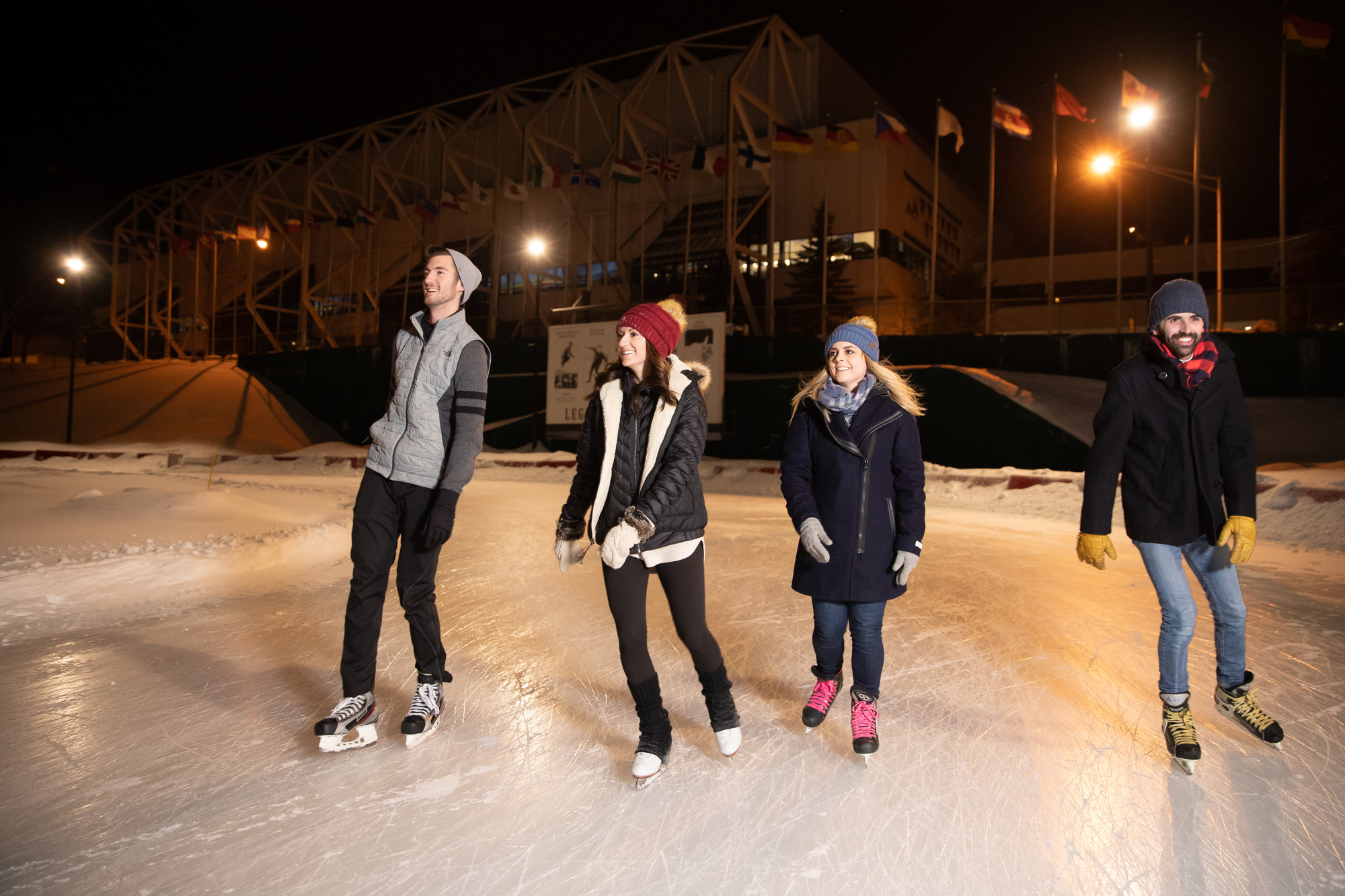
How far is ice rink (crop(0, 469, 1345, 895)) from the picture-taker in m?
2.14

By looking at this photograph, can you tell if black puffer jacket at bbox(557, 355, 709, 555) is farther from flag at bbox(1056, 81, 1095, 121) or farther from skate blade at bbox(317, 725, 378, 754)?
flag at bbox(1056, 81, 1095, 121)

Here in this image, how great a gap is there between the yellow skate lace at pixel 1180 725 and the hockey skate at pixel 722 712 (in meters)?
1.69

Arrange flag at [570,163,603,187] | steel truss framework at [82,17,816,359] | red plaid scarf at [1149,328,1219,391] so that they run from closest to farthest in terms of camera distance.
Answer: red plaid scarf at [1149,328,1219,391]
flag at [570,163,603,187]
steel truss framework at [82,17,816,359]

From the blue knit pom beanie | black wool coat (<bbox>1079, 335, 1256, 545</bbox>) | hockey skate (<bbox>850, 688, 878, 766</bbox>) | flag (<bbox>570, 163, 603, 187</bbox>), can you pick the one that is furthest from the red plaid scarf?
flag (<bbox>570, 163, 603, 187</bbox>)

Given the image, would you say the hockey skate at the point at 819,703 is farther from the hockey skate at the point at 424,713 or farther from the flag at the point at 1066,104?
the flag at the point at 1066,104

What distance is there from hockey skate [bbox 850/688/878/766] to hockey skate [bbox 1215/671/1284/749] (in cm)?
151

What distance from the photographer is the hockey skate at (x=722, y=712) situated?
2.77 metres

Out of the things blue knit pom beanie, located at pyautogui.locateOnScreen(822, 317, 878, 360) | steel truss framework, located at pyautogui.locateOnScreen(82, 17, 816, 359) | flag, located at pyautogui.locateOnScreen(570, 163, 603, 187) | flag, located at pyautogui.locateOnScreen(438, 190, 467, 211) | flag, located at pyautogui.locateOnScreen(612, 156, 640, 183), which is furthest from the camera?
flag, located at pyautogui.locateOnScreen(438, 190, 467, 211)

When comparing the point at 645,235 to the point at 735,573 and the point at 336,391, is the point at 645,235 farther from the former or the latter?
the point at 735,573

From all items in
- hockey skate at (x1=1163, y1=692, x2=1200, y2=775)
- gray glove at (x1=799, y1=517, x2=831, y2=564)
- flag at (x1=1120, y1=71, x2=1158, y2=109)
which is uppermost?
flag at (x1=1120, y1=71, x2=1158, y2=109)

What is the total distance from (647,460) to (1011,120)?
20.3m

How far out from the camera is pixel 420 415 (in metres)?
2.88

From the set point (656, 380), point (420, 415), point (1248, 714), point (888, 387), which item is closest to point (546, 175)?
point (420, 415)

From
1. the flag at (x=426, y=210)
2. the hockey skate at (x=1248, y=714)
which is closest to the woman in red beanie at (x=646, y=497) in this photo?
the hockey skate at (x=1248, y=714)
